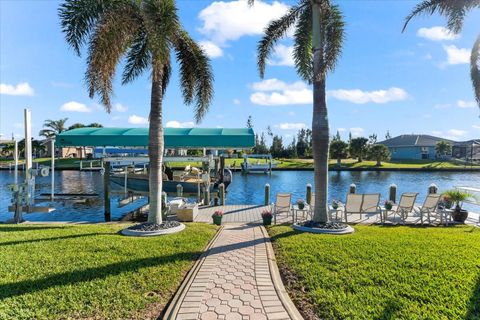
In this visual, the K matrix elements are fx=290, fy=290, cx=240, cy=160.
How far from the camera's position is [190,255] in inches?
234

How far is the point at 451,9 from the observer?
9562mm

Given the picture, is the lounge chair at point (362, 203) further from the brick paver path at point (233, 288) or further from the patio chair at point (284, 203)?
the brick paver path at point (233, 288)

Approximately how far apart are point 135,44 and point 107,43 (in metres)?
1.60

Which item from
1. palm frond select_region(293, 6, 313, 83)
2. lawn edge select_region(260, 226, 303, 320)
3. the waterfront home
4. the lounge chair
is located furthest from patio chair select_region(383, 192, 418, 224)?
the waterfront home

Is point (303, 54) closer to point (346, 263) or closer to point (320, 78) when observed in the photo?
point (320, 78)

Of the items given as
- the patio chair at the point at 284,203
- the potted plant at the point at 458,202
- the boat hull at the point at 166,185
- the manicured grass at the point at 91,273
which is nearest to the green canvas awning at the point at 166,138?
the patio chair at the point at 284,203

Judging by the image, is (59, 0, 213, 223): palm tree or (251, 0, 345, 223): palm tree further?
(251, 0, 345, 223): palm tree

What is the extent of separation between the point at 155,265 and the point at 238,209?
797 centimetres

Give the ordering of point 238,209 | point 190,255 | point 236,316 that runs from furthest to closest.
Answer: point 238,209 → point 190,255 → point 236,316

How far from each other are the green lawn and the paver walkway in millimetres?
376

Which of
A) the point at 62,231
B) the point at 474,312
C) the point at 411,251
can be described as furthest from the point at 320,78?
the point at 62,231

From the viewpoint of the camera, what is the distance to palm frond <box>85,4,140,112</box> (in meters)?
7.07

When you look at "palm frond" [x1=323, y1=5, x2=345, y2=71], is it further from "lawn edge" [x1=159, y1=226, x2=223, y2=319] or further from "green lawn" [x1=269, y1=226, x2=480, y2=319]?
"lawn edge" [x1=159, y1=226, x2=223, y2=319]

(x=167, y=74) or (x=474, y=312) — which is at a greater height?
(x=167, y=74)
